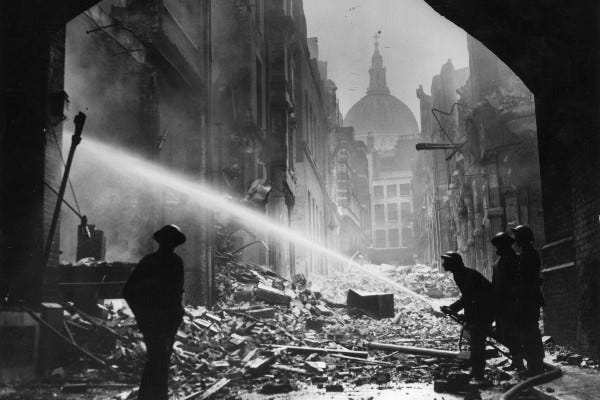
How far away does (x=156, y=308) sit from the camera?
18.3 ft

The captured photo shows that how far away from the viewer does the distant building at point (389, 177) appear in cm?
8738

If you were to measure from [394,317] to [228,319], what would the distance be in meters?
6.57

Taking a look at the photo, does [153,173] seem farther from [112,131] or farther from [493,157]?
[493,157]

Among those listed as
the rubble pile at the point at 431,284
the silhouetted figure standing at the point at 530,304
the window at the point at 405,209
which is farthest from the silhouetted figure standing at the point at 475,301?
the window at the point at 405,209

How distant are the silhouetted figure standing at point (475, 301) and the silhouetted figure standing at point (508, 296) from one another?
252 mm

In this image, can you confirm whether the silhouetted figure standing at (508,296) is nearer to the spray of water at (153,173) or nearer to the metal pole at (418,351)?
the metal pole at (418,351)

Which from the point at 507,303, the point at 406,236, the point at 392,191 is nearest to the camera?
the point at 507,303

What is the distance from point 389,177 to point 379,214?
6.14 m

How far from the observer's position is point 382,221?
292 feet

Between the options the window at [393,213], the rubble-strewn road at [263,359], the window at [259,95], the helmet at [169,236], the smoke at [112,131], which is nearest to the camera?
the helmet at [169,236]

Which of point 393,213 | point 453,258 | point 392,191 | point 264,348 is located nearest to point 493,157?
point 264,348

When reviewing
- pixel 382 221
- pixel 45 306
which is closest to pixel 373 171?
pixel 382 221

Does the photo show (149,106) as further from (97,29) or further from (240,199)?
(240,199)

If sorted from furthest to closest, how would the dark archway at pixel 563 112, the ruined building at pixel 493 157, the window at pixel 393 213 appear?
the window at pixel 393 213
the ruined building at pixel 493 157
the dark archway at pixel 563 112
